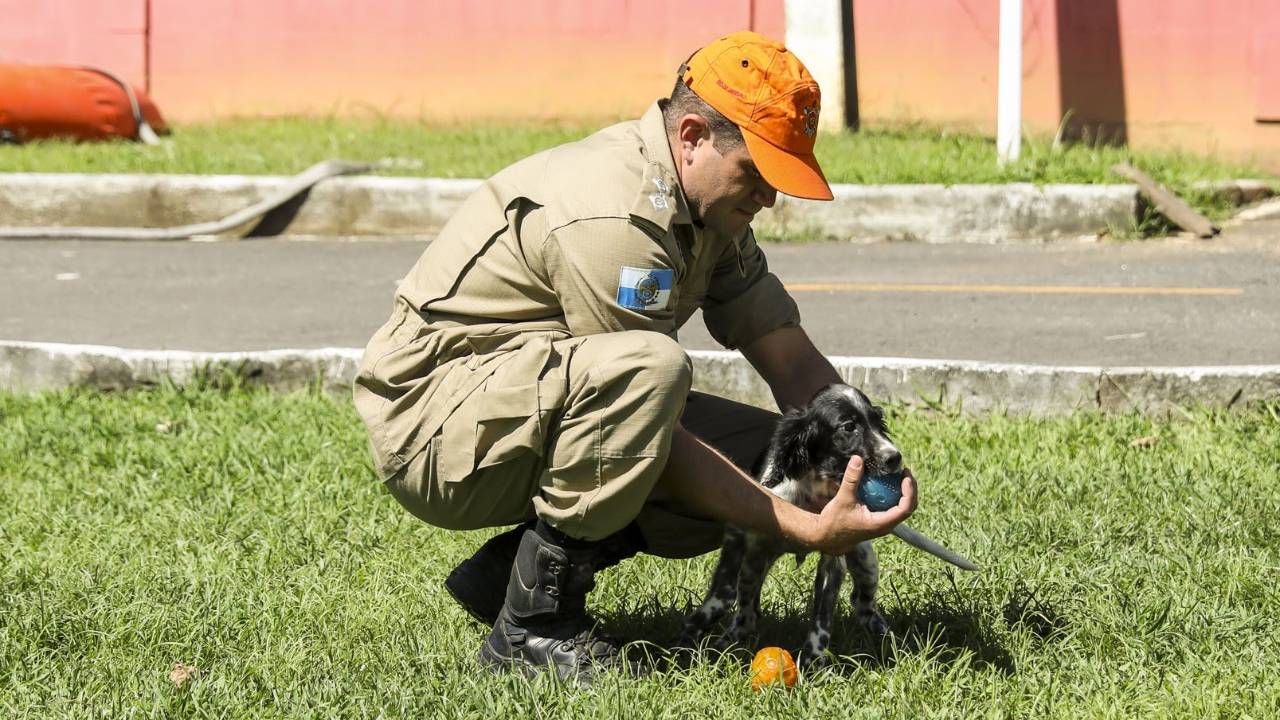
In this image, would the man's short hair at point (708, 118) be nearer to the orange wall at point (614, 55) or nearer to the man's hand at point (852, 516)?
the man's hand at point (852, 516)

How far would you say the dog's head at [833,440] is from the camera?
10.8 ft

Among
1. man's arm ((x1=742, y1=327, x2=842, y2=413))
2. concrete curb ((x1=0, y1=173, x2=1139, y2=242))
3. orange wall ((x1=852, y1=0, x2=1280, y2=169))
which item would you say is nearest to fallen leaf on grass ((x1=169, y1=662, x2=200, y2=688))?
man's arm ((x1=742, y1=327, x2=842, y2=413))

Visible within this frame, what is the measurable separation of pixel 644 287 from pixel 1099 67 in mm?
9157

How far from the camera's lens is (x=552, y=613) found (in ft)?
11.0

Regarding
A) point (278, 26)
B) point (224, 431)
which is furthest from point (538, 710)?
point (278, 26)

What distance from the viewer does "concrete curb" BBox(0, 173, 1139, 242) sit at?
30.9ft

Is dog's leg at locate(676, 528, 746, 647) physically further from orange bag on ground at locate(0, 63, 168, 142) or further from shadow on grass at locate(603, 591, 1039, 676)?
orange bag on ground at locate(0, 63, 168, 142)

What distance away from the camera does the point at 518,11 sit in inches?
501

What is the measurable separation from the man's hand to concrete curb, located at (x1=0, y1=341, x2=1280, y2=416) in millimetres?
2496

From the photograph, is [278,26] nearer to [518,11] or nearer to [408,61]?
[408,61]

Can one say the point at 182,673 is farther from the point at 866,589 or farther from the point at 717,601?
the point at 866,589

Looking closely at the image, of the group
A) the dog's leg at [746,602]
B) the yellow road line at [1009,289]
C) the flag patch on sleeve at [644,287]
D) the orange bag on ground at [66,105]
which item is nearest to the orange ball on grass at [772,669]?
the dog's leg at [746,602]

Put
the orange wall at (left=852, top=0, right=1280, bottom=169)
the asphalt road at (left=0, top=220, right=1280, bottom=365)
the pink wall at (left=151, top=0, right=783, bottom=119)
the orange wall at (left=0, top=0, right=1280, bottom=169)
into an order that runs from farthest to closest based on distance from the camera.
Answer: the pink wall at (left=151, top=0, right=783, bottom=119) < the orange wall at (left=0, top=0, right=1280, bottom=169) < the orange wall at (left=852, top=0, right=1280, bottom=169) < the asphalt road at (left=0, top=220, right=1280, bottom=365)

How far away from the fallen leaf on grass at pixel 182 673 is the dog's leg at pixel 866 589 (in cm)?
154
